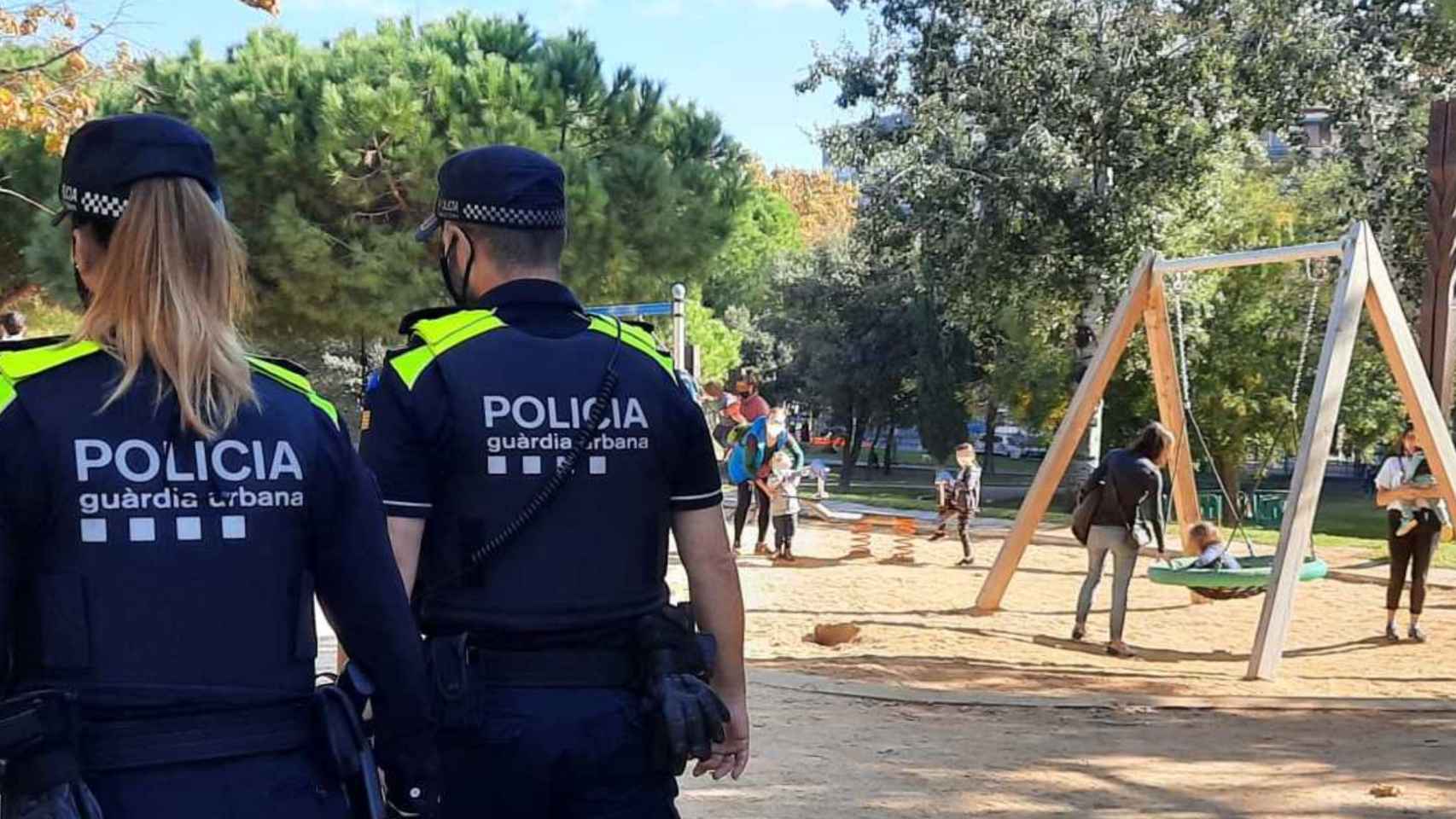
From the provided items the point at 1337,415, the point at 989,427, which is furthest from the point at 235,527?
the point at 989,427

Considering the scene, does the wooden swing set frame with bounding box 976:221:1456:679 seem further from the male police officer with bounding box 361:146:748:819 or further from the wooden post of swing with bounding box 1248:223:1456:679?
the male police officer with bounding box 361:146:748:819

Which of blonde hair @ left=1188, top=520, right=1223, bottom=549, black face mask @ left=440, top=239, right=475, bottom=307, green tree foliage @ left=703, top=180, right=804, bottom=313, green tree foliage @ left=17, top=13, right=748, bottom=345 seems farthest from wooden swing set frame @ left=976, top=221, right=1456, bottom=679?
green tree foliage @ left=703, top=180, right=804, bottom=313

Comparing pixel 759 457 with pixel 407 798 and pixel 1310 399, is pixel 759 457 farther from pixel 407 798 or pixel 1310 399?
pixel 407 798

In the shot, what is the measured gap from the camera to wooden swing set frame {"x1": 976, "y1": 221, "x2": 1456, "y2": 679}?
10.0 metres

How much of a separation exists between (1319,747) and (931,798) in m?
2.34

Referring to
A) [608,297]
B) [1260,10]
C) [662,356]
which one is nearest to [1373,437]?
[1260,10]

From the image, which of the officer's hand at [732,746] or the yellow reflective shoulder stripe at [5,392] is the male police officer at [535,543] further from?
the yellow reflective shoulder stripe at [5,392]

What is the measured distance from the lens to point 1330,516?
38031 millimetres

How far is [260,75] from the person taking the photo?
1956cm

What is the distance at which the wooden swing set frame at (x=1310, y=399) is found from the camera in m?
10.0

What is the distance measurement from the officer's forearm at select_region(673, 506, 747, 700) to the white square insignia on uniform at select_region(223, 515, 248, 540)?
109cm

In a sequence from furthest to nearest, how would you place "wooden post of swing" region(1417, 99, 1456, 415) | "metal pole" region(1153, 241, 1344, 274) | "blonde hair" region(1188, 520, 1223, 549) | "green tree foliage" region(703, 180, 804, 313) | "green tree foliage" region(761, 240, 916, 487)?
"green tree foliage" region(703, 180, 804, 313), "green tree foliage" region(761, 240, 916, 487), "wooden post of swing" region(1417, 99, 1456, 415), "blonde hair" region(1188, 520, 1223, 549), "metal pole" region(1153, 241, 1344, 274)

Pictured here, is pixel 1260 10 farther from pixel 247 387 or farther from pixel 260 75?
pixel 247 387

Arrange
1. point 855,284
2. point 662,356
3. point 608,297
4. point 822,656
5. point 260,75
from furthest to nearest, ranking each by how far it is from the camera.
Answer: point 855,284 → point 608,297 → point 260,75 → point 822,656 → point 662,356
